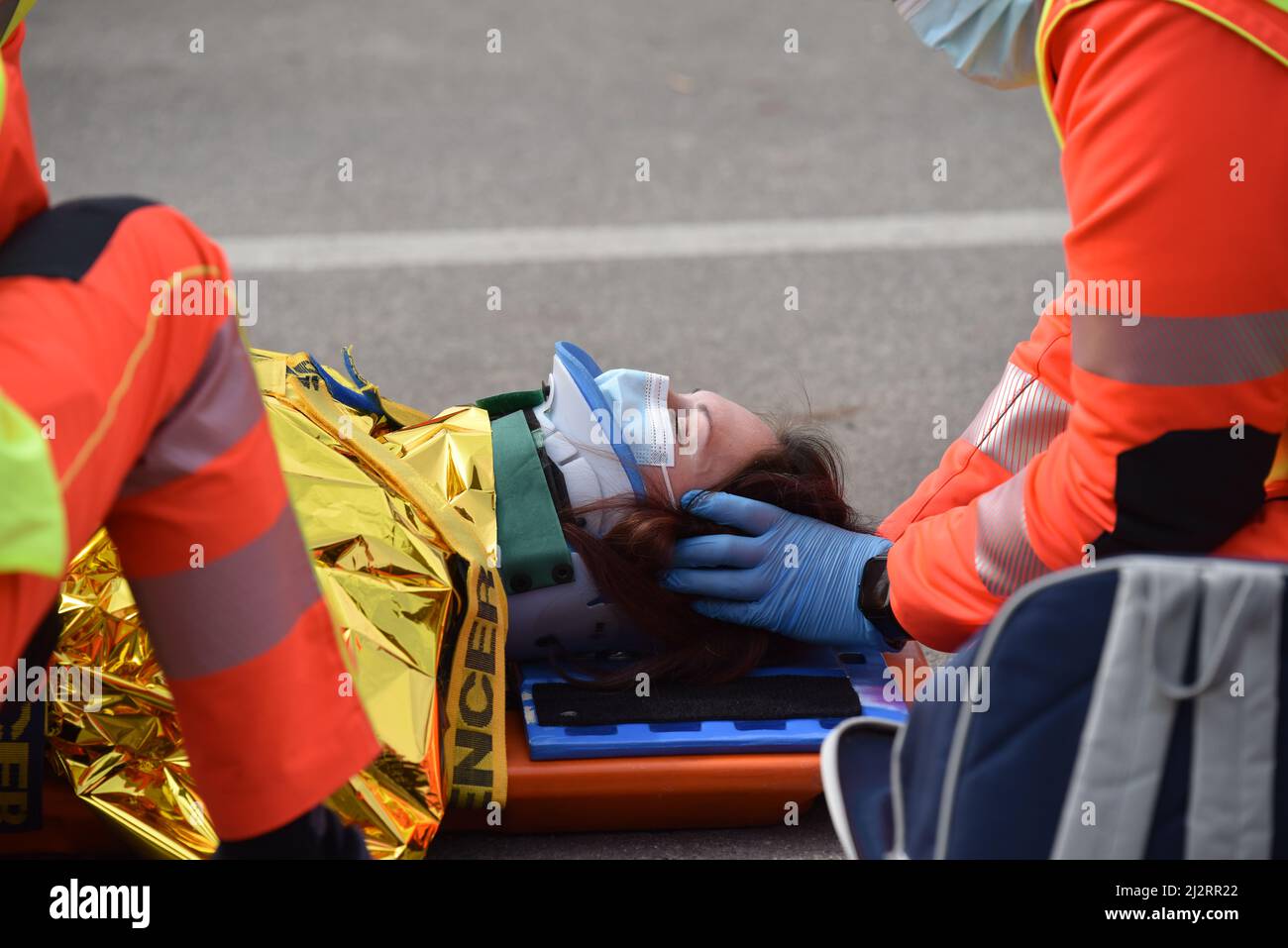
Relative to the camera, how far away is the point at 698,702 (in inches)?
89.6

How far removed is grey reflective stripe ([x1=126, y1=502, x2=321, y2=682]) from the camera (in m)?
1.48

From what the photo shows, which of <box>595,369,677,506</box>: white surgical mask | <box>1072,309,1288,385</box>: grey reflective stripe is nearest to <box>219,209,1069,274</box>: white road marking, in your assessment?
<box>595,369,677,506</box>: white surgical mask

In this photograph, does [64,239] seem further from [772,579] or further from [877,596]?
[877,596]

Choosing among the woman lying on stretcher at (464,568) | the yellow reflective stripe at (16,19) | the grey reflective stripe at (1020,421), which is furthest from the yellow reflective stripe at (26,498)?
the grey reflective stripe at (1020,421)

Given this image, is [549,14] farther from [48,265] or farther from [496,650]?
[48,265]

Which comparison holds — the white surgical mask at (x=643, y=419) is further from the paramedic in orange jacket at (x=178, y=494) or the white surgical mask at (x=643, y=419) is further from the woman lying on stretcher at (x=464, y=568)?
the paramedic in orange jacket at (x=178, y=494)

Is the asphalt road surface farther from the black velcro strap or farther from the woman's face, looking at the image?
the black velcro strap

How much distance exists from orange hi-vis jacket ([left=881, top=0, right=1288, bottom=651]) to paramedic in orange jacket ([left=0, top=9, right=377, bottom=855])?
3.03ft

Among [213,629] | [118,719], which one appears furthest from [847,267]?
[213,629]

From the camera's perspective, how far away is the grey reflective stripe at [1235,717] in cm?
144

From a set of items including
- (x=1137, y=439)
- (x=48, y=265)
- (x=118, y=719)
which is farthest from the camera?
(x=118, y=719)

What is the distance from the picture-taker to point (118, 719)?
6.48 ft

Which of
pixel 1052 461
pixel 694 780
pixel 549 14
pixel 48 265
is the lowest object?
pixel 694 780
